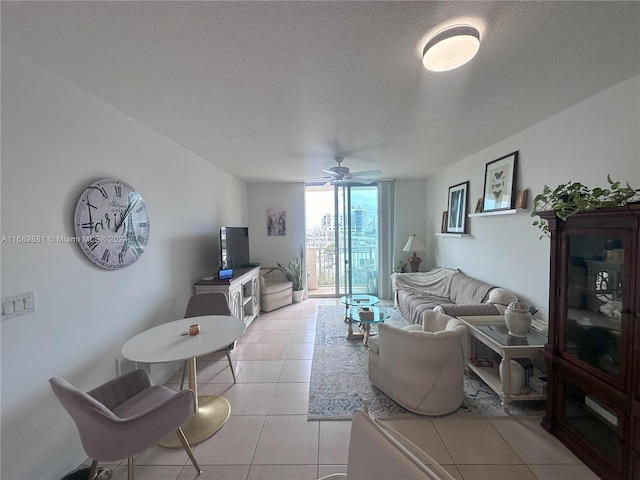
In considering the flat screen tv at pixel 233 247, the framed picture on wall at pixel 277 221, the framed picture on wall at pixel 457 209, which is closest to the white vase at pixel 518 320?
the framed picture on wall at pixel 457 209

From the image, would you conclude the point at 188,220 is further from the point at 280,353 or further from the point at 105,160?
the point at 280,353

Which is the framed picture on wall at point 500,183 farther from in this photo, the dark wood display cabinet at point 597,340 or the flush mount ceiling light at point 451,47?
the flush mount ceiling light at point 451,47

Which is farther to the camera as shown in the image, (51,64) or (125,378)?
(125,378)

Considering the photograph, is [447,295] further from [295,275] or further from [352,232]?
[295,275]

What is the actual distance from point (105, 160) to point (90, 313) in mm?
1119

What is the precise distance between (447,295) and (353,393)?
7.38 feet

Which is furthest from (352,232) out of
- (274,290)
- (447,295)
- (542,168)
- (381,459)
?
(381,459)

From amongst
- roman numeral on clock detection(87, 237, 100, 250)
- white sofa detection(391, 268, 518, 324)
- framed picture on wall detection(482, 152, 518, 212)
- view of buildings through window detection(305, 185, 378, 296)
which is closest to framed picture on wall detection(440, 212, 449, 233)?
white sofa detection(391, 268, 518, 324)

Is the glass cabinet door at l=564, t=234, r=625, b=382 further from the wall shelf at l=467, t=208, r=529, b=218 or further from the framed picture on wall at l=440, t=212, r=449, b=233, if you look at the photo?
the framed picture on wall at l=440, t=212, r=449, b=233

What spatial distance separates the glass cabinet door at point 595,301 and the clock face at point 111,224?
10.7ft

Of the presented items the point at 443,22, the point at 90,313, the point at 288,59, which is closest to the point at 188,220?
the point at 90,313

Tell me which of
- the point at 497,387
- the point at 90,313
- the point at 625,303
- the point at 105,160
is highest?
the point at 105,160

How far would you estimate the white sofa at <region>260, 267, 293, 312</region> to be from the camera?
185 inches

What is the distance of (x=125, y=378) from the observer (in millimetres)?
1732
